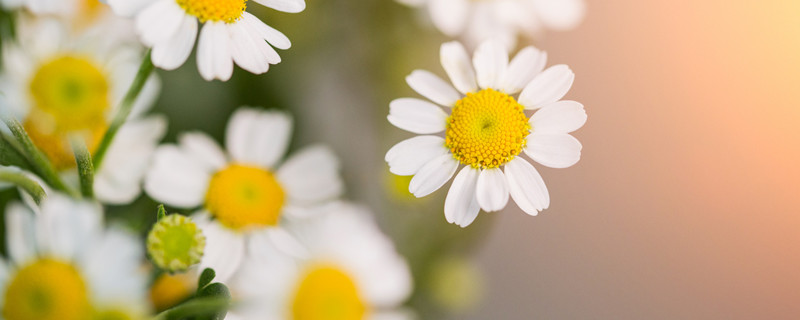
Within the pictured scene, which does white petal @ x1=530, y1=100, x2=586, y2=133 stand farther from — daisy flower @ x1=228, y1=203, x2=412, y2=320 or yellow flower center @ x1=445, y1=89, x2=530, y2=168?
daisy flower @ x1=228, y1=203, x2=412, y2=320

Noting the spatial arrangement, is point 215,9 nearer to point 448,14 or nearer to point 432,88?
point 432,88

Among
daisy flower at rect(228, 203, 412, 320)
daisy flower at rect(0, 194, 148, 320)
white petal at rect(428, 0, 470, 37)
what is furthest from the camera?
white petal at rect(428, 0, 470, 37)

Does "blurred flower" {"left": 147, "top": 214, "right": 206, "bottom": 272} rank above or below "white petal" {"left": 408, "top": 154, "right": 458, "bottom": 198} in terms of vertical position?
below

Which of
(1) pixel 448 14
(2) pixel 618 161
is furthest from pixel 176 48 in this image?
(2) pixel 618 161

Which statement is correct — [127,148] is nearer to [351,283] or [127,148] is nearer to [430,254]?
[351,283]

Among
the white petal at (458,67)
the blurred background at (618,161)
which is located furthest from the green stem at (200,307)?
the blurred background at (618,161)

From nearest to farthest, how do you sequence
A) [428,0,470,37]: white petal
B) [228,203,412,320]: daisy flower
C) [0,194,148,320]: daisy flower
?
[0,194,148,320]: daisy flower → [228,203,412,320]: daisy flower → [428,0,470,37]: white petal

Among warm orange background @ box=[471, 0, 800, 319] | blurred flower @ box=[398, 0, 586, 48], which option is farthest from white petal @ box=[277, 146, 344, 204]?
warm orange background @ box=[471, 0, 800, 319]

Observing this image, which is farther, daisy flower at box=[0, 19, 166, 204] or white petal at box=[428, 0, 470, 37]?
white petal at box=[428, 0, 470, 37]
